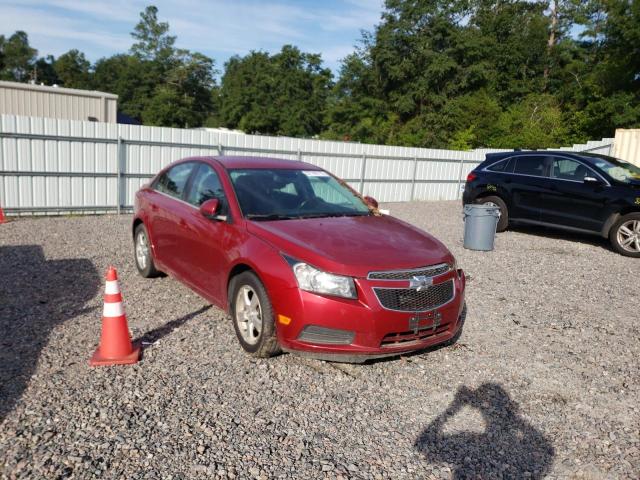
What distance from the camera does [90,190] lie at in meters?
12.0

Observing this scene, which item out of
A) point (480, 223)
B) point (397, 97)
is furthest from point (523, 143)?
point (480, 223)

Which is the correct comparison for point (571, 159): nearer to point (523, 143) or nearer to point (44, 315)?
point (44, 315)

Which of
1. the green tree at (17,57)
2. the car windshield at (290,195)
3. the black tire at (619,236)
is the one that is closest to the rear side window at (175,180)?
the car windshield at (290,195)

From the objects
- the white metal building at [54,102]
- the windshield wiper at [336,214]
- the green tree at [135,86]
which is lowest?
the windshield wiper at [336,214]

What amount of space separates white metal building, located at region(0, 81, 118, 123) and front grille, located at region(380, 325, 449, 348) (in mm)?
18240

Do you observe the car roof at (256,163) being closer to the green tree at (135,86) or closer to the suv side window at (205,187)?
the suv side window at (205,187)

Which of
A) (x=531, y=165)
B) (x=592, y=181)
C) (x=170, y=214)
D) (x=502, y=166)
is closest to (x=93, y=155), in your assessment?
(x=170, y=214)

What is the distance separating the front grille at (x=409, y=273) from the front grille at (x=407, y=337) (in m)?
0.42

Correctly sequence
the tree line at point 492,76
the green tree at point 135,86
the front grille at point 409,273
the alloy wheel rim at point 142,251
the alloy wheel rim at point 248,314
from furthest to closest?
1. the green tree at point 135,86
2. the tree line at point 492,76
3. the alloy wheel rim at point 142,251
4. the alloy wheel rim at point 248,314
5. the front grille at point 409,273

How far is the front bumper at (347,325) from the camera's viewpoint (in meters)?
3.79

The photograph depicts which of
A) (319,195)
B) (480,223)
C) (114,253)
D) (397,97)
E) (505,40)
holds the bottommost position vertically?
(114,253)

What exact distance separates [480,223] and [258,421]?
695 centimetres

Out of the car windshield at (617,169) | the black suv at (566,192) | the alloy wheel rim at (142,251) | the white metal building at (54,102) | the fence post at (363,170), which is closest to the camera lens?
the alloy wheel rim at (142,251)

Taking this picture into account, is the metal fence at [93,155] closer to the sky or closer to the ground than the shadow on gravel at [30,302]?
closer to the sky
